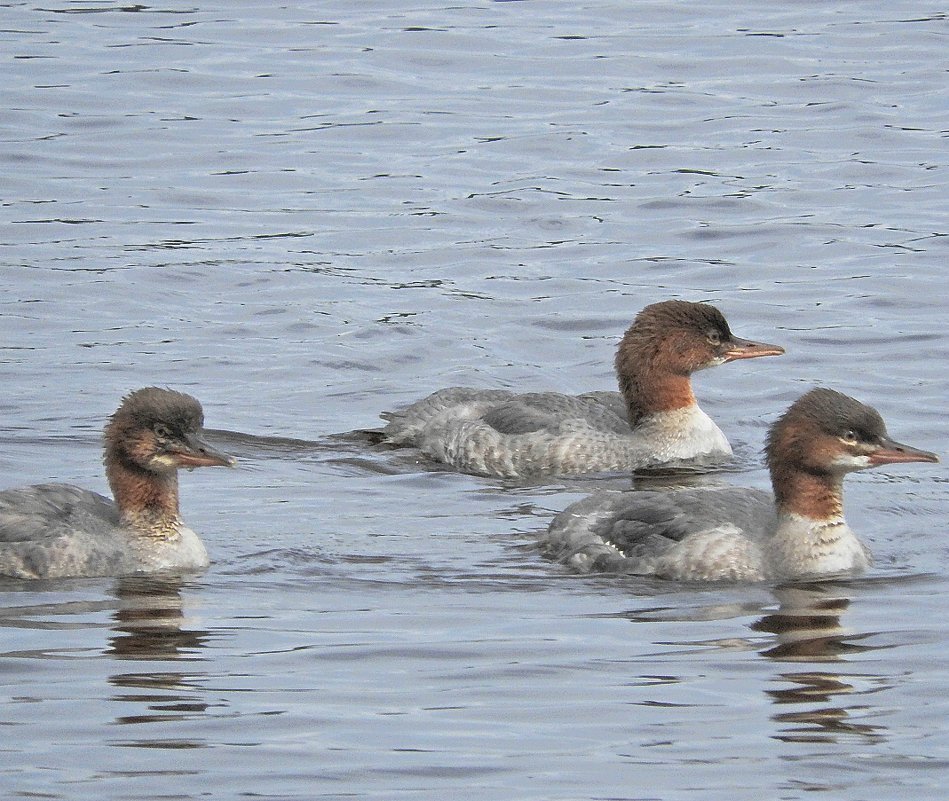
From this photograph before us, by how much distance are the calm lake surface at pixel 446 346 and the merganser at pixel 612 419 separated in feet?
1.09

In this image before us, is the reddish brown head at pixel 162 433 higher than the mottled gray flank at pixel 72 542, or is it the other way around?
the reddish brown head at pixel 162 433

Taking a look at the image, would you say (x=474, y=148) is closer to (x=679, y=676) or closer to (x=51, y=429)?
(x=51, y=429)

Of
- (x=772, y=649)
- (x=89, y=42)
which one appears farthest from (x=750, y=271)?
(x=89, y=42)

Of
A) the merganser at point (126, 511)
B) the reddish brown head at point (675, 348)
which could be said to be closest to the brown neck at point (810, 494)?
the merganser at point (126, 511)

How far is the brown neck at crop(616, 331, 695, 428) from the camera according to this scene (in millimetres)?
15883

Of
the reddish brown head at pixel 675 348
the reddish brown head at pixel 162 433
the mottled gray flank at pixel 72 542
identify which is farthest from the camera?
the reddish brown head at pixel 675 348

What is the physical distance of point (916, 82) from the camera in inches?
1019

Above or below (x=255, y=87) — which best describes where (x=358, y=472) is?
below

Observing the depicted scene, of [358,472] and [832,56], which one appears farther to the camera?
[832,56]

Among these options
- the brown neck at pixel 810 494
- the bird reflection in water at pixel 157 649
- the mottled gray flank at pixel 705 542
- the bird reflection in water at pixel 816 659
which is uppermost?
the brown neck at pixel 810 494

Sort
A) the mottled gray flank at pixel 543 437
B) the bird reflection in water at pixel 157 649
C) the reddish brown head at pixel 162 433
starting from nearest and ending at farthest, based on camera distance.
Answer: the bird reflection in water at pixel 157 649 → the reddish brown head at pixel 162 433 → the mottled gray flank at pixel 543 437

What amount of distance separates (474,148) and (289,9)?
283 inches

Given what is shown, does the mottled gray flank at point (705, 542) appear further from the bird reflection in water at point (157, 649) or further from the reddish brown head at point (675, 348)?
the reddish brown head at point (675, 348)

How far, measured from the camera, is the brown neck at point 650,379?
15.9 meters
